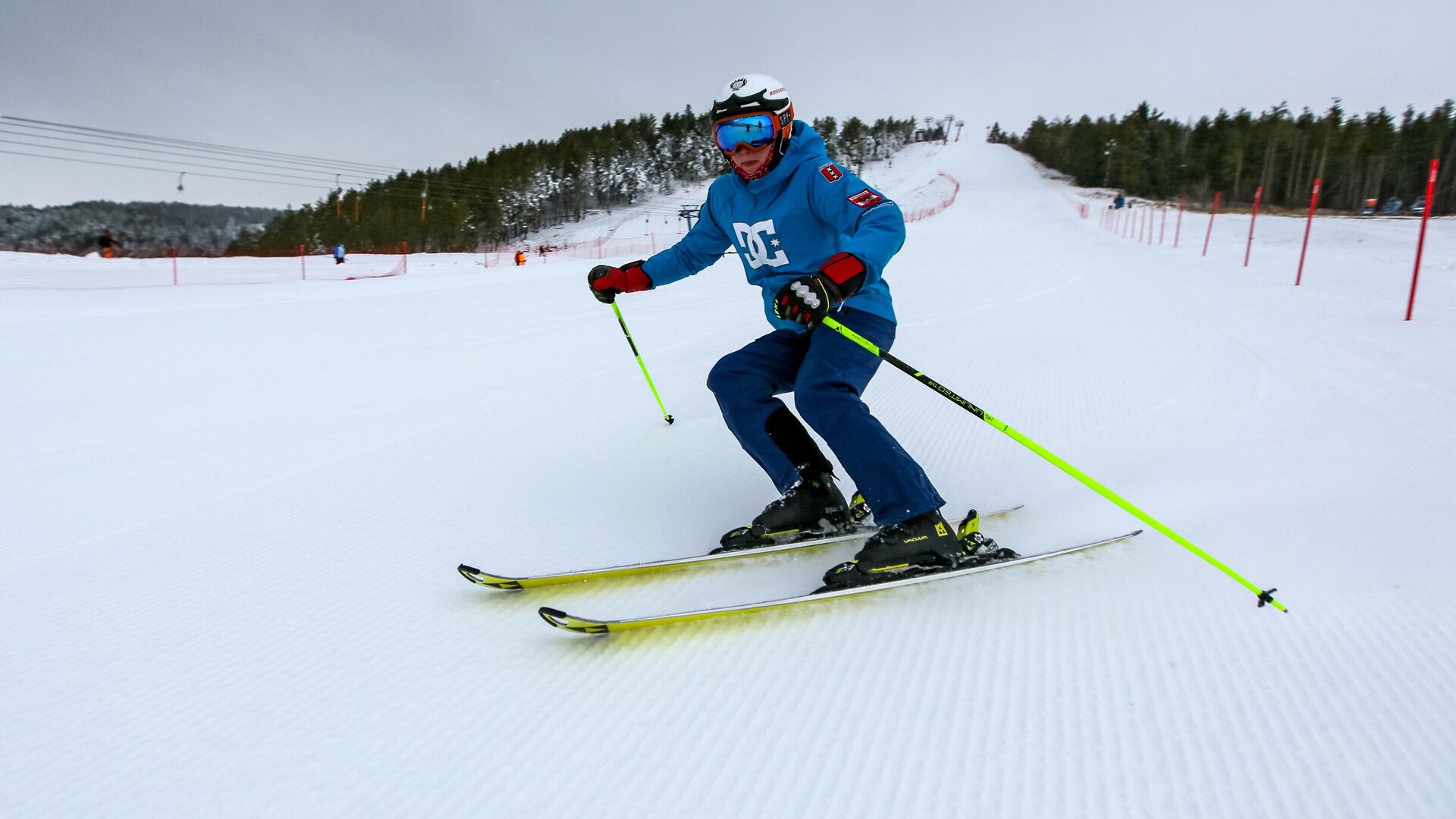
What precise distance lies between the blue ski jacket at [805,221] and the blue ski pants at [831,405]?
92 mm

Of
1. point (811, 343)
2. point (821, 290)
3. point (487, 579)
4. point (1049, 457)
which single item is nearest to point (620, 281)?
point (811, 343)

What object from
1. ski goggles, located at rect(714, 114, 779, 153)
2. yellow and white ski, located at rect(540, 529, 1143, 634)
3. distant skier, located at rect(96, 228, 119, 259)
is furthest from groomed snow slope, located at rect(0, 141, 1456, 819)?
distant skier, located at rect(96, 228, 119, 259)

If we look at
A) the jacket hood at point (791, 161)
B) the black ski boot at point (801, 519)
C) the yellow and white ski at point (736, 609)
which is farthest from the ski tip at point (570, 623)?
the jacket hood at point (791, 161)

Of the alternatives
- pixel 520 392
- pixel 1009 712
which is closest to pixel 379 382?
pixel 520 392

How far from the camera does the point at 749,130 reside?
2572 mm

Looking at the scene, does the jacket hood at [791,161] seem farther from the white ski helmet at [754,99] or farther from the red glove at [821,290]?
the red glove at [821,290]

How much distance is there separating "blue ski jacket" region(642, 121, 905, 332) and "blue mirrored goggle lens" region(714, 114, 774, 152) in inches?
5.0

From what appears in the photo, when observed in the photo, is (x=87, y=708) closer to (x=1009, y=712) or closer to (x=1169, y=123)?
(x=1009, y=712)

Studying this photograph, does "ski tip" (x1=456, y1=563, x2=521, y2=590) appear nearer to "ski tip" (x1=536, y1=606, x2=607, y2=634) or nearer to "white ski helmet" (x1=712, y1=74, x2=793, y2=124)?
"ski tip" (x1=536, y1=606, x2=607, y2=634)

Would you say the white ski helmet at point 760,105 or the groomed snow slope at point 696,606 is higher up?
the white ski helmet at point 760,105

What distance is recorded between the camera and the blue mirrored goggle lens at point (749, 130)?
2570mm

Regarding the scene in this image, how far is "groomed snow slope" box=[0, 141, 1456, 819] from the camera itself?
153cm

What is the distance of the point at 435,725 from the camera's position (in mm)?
1737

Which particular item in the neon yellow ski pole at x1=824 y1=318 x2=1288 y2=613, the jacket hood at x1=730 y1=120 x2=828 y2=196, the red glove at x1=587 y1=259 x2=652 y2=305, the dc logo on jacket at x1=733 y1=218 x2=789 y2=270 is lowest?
the neon yellow ski pole at x1=824 y1=318 x2=1288 y2=613
